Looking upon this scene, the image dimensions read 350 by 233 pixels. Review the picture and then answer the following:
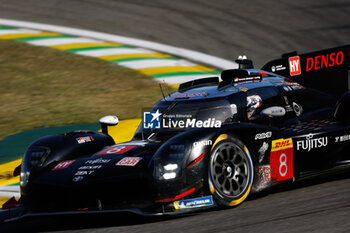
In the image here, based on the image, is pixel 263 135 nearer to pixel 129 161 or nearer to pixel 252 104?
pixel 252 104

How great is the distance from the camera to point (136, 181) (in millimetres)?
5207

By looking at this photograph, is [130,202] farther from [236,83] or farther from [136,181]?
[236,83]

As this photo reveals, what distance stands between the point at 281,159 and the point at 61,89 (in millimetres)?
7299

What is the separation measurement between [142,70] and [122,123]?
3093mm

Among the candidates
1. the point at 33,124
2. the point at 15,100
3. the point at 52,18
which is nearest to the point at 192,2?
the point at 52,18

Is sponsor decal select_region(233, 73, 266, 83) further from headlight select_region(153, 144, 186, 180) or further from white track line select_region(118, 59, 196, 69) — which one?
white track line select_region(118, 59, 196, 69)

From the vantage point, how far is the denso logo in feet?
26.2

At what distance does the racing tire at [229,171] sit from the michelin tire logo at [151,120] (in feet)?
3.88

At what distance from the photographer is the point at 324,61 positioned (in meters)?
8.05

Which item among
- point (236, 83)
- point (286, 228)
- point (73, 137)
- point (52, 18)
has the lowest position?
point (286, 228)

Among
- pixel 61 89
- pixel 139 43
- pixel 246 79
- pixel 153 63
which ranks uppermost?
pixel 139 43

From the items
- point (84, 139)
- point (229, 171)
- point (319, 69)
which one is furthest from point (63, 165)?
point (319, 69)

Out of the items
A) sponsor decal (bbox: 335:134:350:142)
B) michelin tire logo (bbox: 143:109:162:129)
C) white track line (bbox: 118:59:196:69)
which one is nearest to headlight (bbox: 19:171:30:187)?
michelin tire logo (bbox: 143:109:162:129)

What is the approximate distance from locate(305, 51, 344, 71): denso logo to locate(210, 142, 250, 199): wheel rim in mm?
2885
